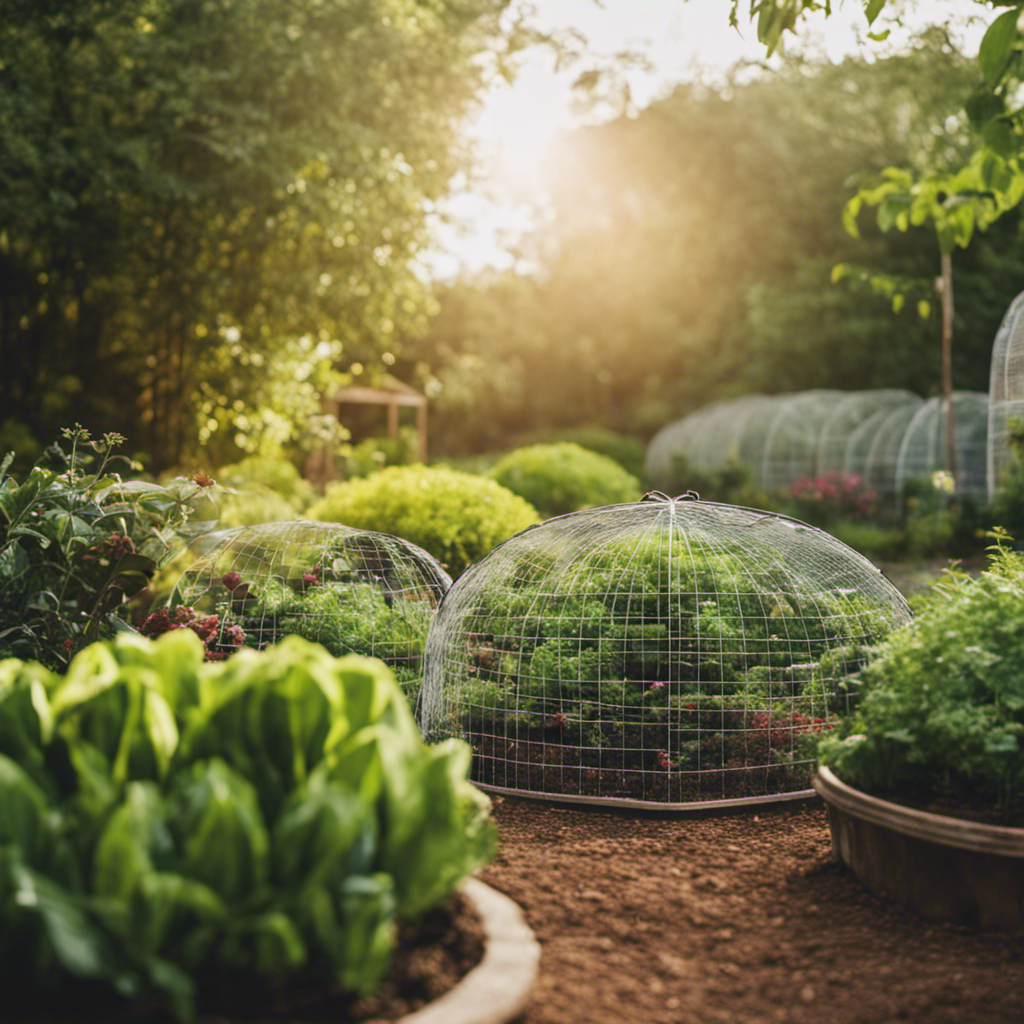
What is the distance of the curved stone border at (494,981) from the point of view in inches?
79.7

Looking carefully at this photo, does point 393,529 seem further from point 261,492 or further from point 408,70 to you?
point 408,70

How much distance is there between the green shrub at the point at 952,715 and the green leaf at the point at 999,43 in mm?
1681

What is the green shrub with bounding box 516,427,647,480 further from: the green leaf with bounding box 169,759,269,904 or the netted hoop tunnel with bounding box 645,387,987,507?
the green leaf with bounding box 169,759,269,904

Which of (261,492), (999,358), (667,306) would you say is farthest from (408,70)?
(667,306)

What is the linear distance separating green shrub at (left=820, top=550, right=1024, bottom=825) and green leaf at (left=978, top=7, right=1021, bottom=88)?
1681mm

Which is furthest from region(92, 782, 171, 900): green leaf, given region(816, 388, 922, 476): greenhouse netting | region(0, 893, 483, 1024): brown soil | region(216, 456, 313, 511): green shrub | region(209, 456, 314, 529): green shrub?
region(816, 388, 922, 476): greenhouse netting

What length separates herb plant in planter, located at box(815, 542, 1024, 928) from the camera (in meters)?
3.04

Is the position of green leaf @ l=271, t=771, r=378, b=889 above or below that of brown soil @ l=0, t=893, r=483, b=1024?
above

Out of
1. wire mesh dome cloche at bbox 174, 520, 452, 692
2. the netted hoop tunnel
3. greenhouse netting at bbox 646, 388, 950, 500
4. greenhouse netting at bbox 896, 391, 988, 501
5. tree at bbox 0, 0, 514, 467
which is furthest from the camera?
greenhouse netting at bbox 646, 388, 950, 500

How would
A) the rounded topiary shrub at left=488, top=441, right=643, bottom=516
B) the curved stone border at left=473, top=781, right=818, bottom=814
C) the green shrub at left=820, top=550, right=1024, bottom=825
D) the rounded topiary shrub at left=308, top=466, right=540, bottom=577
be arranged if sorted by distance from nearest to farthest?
1. the green shrub at left=820, top=550, right=1024, bottom=825
2. the curved stone border at left=473, top=781, right=818, bottom=814
3. the rounded topiary shrub at left=308, top=466, right=540, bottom=577
4. the rounded topiary shrub at left=488, top=441, right=643, bottom=516

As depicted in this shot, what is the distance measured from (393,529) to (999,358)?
24.3ft

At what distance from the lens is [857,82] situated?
24.8m

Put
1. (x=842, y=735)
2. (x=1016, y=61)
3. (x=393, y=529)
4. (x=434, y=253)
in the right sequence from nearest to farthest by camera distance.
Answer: (x=842, y=735)
(x=1016, y=61)
(x=393, y=529)
(x=434, y=253)

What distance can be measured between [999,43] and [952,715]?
6.91 ft
